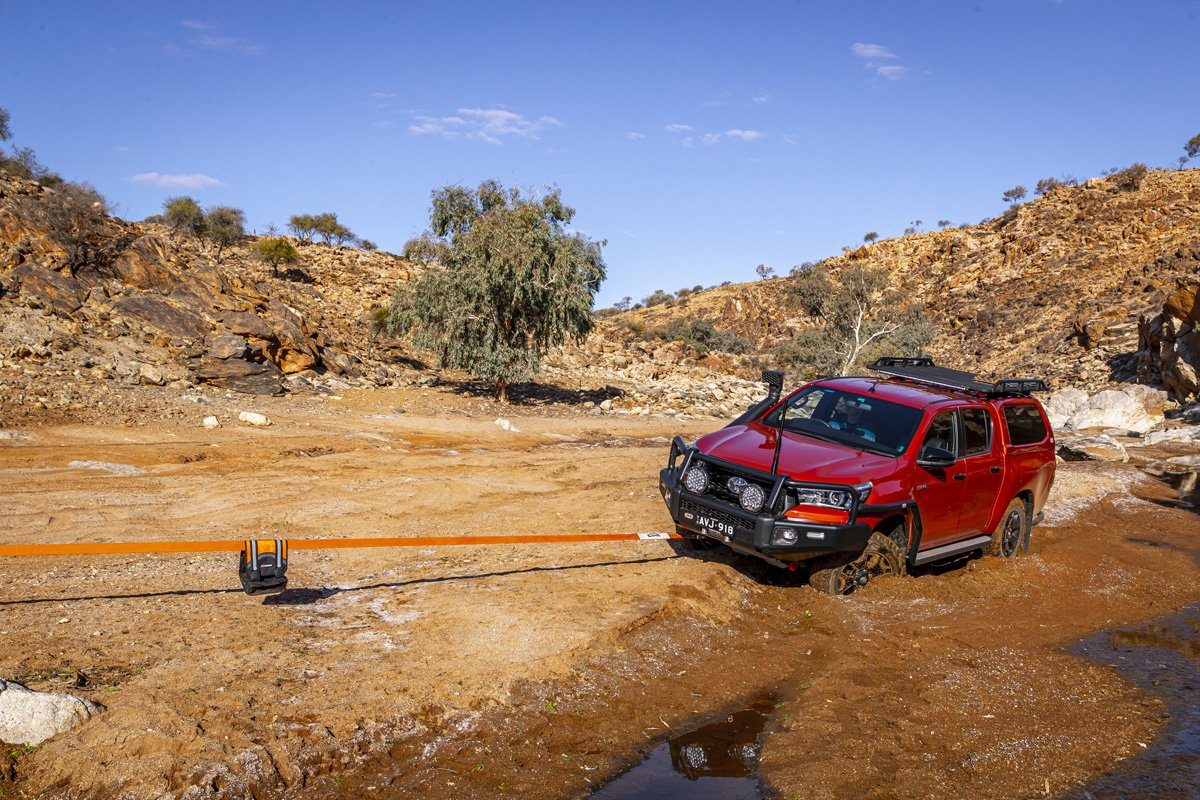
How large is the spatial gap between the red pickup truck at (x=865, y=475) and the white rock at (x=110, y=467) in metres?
8.12

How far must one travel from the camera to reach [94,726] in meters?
4.12

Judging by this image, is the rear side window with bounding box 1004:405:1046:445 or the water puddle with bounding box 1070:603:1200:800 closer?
the water puddle with bounding box 1070:603:1200:800

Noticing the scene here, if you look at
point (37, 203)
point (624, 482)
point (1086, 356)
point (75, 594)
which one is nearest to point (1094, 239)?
point (1086, 356)

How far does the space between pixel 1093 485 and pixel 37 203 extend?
26.8m

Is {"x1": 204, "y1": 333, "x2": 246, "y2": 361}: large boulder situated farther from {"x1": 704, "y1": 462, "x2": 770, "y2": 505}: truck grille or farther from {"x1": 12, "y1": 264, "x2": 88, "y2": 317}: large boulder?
{"x1": 704, "y1": 462, "x2": 770, "y2": 505}: truck grille

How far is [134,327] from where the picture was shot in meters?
21.6

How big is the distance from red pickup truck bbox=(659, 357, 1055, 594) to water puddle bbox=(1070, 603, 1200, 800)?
1.59m

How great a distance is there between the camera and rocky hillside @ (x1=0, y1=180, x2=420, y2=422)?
59.7 feet

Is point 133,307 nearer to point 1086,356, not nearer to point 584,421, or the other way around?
point 584,421

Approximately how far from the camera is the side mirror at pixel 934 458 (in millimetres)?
7246

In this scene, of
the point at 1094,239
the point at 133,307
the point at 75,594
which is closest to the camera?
the point at 75,594

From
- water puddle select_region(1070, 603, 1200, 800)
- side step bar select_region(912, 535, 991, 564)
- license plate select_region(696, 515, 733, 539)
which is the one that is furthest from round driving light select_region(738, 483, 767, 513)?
water puddle select_region(1070, 603, 1200, 800)

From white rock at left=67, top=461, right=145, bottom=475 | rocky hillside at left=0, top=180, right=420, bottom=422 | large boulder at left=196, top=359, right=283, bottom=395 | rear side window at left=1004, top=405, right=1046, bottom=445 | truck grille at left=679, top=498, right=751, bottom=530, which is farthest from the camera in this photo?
large boulder at left=196, top=359, right=283, bottom=395

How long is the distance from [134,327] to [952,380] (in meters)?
20.5
